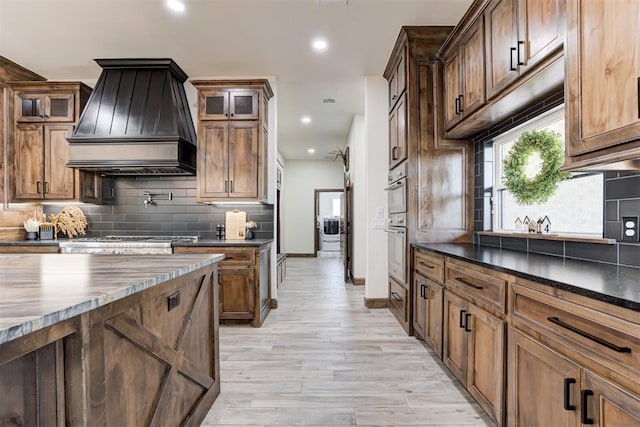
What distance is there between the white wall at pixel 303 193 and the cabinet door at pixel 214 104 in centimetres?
591

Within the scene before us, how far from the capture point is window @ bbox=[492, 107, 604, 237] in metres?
1.94

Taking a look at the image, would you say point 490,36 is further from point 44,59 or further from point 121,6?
point 44,59

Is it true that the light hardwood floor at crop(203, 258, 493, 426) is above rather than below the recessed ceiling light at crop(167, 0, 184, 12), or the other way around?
below

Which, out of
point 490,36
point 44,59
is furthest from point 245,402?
point 44,59

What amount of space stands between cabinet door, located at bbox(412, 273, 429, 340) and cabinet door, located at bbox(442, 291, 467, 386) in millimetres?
426

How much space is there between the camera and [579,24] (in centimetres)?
140

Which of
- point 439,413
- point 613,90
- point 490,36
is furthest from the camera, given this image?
point 490,36

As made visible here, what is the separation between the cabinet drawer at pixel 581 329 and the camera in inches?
37.8

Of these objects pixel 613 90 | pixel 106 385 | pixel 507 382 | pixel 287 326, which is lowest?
pixel 287 326

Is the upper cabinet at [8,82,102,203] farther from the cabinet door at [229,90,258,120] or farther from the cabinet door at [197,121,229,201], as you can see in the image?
the cabinet door at [229,90,258,120]

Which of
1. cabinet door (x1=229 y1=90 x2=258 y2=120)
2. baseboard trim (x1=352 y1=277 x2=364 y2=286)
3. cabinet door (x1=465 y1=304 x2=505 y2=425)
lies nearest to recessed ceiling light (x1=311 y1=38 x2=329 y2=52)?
cabinet door (x1=229 y1=90 x2=258 y2=120)

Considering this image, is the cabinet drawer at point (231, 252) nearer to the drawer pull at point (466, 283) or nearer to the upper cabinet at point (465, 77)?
the drawer pull at point (466, 283)

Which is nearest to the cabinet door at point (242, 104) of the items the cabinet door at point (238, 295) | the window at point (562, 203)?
the cabinet door at point (238, 295)

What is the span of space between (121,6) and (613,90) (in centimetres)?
350
